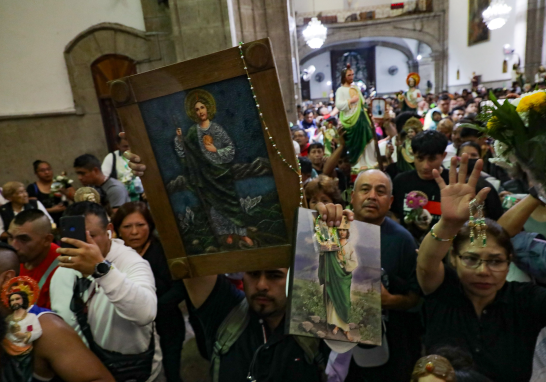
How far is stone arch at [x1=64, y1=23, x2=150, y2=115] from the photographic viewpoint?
642 cm

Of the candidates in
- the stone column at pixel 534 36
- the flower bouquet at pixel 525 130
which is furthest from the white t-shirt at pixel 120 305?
the stone column at pixel 534 36

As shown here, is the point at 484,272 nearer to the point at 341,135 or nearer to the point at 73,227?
the point at 73,227

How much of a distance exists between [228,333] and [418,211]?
1.72 metres

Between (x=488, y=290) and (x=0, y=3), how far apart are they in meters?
8.11

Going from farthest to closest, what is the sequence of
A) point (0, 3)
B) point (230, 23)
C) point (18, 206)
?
point (0, 3), point (230, 23), point (18, 206)

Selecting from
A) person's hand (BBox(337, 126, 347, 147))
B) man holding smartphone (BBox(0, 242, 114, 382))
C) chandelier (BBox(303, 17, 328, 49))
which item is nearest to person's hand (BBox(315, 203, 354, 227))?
man holding smartphone (BBox(0, 242, 114, 382))

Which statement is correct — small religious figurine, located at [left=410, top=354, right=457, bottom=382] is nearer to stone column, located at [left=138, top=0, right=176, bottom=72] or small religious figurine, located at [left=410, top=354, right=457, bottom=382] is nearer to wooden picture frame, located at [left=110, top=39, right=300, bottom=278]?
wooden picture frame, located at [left=110, top=39, right=300, bottom=278]

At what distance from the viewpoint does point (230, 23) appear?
5.71 metres

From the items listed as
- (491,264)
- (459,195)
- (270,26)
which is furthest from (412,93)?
(459,195)

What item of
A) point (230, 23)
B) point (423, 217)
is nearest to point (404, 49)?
point (230, 23)

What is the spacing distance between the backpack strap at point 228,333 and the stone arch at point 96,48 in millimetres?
5918

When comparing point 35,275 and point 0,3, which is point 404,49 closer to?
point 0,3

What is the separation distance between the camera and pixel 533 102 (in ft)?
4.84

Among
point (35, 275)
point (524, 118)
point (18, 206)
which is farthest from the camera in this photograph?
point (18, 206)
